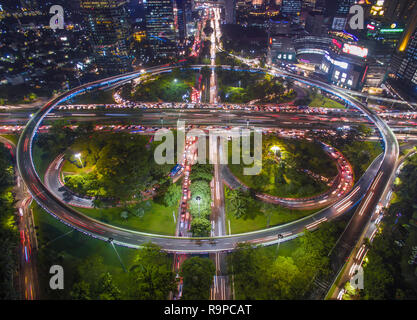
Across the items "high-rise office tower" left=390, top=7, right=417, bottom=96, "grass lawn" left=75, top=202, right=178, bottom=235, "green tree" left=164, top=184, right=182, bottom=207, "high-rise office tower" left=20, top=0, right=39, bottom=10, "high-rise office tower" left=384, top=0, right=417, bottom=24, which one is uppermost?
"high-rise office tower" left=384, top=0, right=417, bottom=24

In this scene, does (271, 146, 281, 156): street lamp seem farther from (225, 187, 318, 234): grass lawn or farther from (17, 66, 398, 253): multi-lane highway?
(17, 66, 398, 253): multi-lane highway

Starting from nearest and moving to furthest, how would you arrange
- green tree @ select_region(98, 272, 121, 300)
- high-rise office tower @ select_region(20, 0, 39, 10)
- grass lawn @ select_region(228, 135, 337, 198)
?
1. green tree @ select_region(98, 272, 121, 300)
2. grass lawn @ select_region(228, 135, 337, 198)
3. high-rise office tower @ select_region(20, 0, 39, 10)

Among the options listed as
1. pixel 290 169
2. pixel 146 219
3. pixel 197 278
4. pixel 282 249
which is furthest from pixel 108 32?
pixel 282 249

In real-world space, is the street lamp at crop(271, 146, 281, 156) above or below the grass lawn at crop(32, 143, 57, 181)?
above

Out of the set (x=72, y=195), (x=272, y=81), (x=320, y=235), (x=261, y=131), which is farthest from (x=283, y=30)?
(x=72, y=195)

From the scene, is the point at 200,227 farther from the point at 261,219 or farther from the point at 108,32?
the point at 108,32

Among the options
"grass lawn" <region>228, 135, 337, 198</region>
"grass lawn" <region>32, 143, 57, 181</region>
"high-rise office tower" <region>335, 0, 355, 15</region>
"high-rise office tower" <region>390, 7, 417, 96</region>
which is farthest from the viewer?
"high-rise office tower" <region>335, 0, 355, 15</region>

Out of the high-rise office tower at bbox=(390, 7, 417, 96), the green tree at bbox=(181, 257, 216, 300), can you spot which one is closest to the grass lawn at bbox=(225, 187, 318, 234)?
the green tree at bbox=(181, 257, 216, 300)
